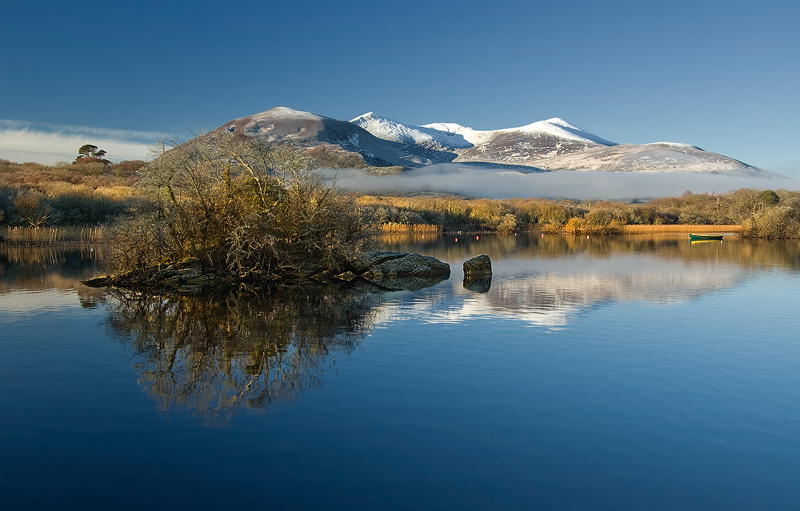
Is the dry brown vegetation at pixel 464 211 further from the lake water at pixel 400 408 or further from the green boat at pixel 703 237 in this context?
the lake water at pixel 400 408

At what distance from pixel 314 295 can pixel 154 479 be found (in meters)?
12.2

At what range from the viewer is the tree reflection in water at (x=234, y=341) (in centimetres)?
763

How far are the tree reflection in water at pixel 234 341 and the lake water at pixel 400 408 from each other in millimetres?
56

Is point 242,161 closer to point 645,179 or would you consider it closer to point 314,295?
Result: point 314,295

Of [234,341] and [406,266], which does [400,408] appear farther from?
[406,266]

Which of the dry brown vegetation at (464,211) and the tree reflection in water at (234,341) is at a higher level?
the dry brown vegetation at (464,211)

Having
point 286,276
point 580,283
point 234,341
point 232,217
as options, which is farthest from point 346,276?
point 234,341

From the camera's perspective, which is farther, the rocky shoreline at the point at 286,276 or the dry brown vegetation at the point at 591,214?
the dry brown vegetation at the point at 591,214

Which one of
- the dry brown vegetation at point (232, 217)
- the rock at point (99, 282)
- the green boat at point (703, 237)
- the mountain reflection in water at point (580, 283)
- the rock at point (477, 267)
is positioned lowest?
the rock at point (99, 282)

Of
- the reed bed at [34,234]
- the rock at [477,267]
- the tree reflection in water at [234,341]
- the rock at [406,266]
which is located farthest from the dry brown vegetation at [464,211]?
the tree reflection in water at [234,341]

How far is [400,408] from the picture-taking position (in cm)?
705

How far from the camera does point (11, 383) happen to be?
318 inches

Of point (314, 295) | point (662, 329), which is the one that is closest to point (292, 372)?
point (662, 329)

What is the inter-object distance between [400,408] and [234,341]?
471cm
